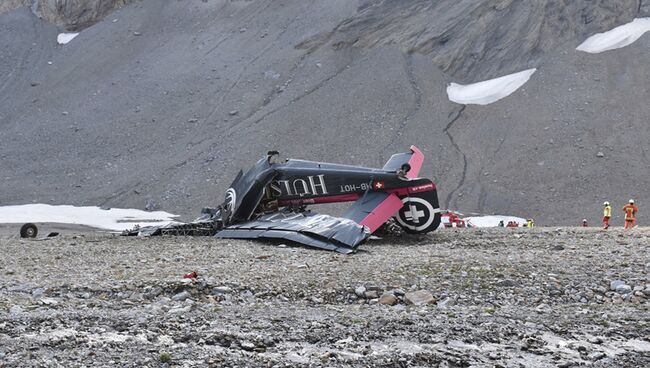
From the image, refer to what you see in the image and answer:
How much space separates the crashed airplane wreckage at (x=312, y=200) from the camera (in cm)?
2253

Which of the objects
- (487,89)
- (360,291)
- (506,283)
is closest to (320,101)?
(487,89)

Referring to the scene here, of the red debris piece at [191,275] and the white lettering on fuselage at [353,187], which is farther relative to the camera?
the white lettering on fuselage at [353,187]

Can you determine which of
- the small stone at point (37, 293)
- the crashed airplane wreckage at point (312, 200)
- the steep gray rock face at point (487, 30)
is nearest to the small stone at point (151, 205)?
the steep gray rock face at point (487, 30)

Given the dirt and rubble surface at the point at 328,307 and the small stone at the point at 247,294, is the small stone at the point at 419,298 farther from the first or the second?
the small stone at the point at 247,294

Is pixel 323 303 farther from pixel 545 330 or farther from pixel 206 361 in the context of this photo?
pixel 206 361

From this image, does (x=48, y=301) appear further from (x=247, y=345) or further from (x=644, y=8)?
(x=644, y=8)

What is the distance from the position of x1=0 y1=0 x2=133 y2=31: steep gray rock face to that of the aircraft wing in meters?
68.8

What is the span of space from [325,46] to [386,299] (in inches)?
2475

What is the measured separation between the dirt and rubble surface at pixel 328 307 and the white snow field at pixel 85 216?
28.0 m

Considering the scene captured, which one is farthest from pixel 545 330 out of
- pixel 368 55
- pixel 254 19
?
pixel 254 19

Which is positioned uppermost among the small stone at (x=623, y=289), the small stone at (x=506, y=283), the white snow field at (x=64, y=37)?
A: the white snow field at (x=64, y=37)

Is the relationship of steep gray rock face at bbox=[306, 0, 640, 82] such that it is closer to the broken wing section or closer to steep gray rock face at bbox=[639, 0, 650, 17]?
steep gray rock face at bbox=[639, 0, 650, 17]

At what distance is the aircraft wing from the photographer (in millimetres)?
22453

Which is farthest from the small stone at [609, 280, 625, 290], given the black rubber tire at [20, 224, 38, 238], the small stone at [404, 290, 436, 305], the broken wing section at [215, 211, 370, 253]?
the black rubber tire at [20, 224, 38, 238]
